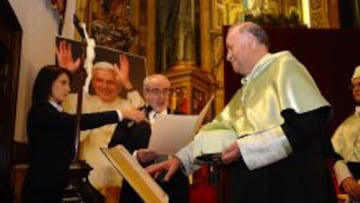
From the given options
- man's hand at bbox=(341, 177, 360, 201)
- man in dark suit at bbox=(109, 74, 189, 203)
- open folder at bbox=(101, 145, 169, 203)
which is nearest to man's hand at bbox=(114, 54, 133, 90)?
man in dark suit at bbox=(109, 74, 189, 203)

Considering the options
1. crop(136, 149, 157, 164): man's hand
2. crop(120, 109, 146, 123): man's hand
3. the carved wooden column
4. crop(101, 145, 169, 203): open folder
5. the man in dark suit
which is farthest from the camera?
the carved wooden column

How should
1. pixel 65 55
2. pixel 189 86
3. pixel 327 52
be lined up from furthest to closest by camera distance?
pixel 189 86 < pixel 327 52 < pixel 65 55

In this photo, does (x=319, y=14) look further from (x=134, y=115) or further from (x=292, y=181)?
Answer: (x=292, y=181)

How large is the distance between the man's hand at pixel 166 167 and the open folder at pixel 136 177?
1.40ft

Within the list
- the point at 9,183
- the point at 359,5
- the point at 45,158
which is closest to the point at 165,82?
the point at 45,158

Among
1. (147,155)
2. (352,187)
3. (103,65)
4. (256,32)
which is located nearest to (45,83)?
(147,155)

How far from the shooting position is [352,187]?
2.93 metres

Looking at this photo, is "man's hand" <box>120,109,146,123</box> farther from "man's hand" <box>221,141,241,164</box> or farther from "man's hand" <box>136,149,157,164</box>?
"man's hand" <box>221,141,241,164</box>

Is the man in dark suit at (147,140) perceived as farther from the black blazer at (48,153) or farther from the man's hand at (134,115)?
the black blazer at (48,153)

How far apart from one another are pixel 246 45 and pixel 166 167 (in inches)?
32.1

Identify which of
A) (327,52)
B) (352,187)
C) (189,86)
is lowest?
(352,187)

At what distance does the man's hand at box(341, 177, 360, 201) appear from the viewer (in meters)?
2.91

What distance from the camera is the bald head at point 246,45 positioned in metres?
2.10

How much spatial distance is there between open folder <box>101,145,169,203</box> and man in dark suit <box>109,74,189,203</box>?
60cm
